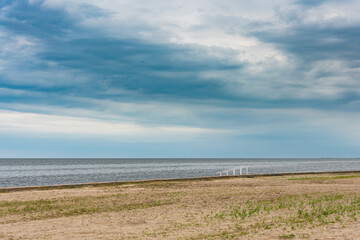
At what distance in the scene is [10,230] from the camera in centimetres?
1655

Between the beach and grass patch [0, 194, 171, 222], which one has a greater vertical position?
the beach

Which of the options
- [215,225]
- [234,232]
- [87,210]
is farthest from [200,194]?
[234,232]

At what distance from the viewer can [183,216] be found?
1886 centimetres

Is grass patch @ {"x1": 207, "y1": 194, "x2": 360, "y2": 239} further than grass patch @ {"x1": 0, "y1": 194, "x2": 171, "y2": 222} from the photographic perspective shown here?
No

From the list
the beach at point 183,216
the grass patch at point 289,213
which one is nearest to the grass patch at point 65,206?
the beach at point 183,216

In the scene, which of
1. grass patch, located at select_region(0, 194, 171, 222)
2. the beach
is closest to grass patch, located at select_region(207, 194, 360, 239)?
the beach

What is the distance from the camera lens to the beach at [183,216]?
1476 centimetres

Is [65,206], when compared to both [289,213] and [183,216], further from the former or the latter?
[289,213]

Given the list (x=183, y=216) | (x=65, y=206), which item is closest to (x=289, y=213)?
(x=183, y=216)

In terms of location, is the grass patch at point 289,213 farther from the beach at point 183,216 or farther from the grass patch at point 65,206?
the grass patch at point 65,206

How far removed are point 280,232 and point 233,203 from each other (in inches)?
337

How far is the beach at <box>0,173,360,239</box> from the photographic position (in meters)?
14.8

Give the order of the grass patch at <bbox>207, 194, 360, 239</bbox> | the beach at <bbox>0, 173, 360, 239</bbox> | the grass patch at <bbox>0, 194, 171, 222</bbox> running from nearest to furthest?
the beach at <bbox>0, 173, 360, 239</bbox> → the grass patch at <bbox>207, 194, 360, 239</bbox> → the grass patch at <bbox>0, 194, 171, 222</bbox>

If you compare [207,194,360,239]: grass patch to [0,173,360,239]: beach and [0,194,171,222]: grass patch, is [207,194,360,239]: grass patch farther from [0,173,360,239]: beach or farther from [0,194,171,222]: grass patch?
[0,194,171,222]: grass patch
